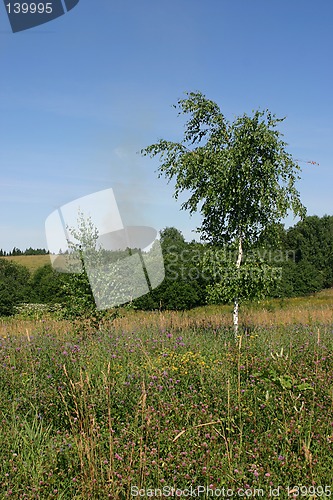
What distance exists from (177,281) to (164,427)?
20.0 meters

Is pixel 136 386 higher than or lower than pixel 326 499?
higher

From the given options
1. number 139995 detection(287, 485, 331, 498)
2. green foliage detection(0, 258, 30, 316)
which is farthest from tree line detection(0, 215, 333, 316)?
number 139995 detection(287, 485, 331, 498)

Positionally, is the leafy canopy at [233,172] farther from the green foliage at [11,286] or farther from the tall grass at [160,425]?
the green foliage at [11,286]

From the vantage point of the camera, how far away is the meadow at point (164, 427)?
141 inches

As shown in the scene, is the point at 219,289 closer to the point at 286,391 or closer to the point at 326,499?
the point at 286,391

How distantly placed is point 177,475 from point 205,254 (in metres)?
7.22

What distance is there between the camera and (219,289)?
34.2 ft

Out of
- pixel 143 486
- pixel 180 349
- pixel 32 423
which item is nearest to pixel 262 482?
pixel 143 486

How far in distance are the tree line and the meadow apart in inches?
155

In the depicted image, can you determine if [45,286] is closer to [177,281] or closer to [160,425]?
[177,281]

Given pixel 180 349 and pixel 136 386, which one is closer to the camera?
pixel 136 386

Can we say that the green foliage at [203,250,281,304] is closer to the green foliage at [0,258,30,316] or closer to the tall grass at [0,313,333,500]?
the tall grass at [0,313,333,500]

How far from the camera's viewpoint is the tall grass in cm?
363

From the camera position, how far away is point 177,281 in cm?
2438
